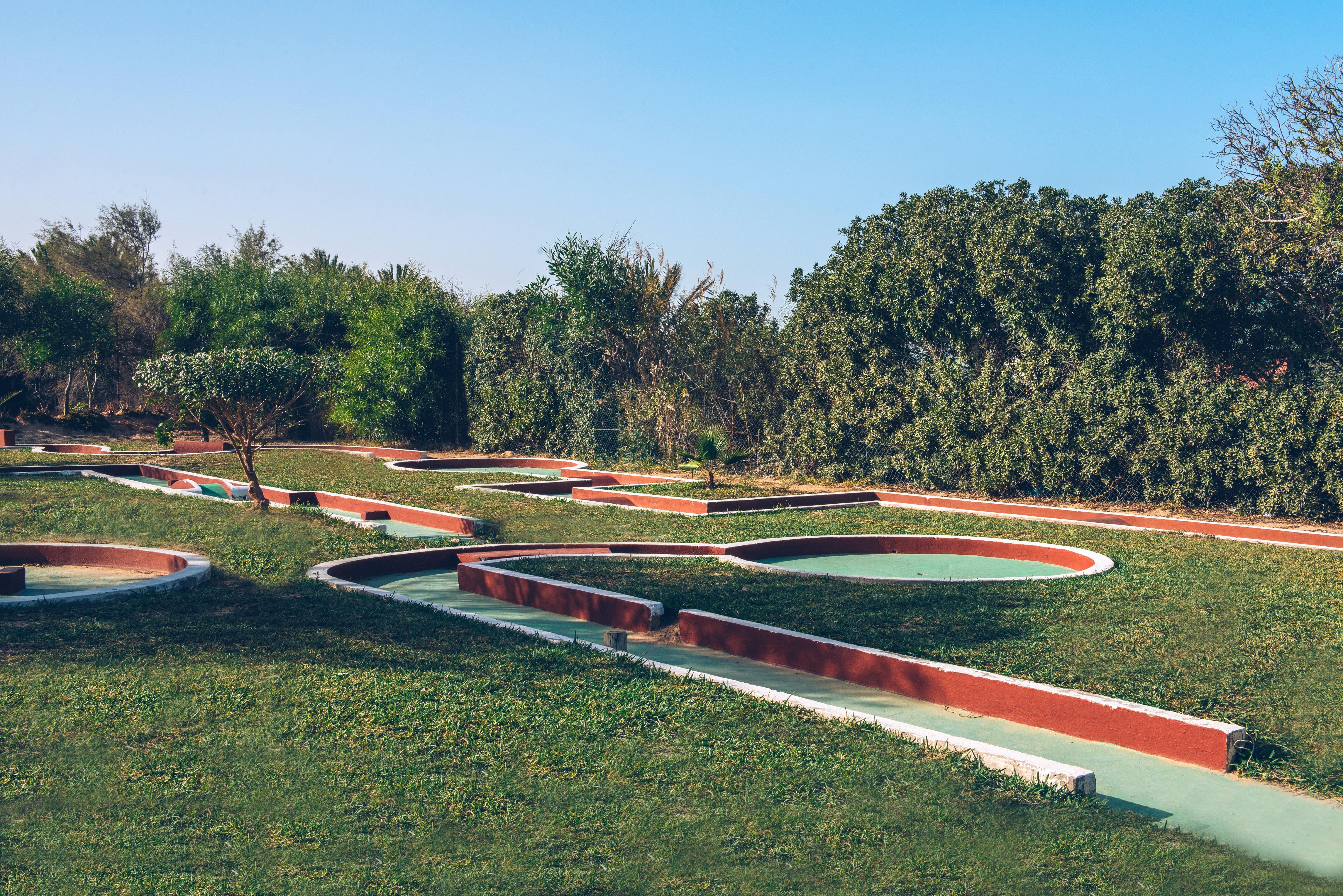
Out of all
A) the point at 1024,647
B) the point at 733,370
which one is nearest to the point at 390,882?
the point at 1024,647

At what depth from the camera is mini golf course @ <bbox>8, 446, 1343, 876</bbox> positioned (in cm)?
449

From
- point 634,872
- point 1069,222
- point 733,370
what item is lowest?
point 634,872

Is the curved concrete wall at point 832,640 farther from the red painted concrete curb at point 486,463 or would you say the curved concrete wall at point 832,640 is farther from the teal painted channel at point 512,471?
the red painted concrete curb at point 486,463

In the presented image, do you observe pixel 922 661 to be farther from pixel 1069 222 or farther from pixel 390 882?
pixel 1069 222

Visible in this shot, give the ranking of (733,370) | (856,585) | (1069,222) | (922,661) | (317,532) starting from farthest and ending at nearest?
(733,370) → (1069,222) → (317,532) → (856,585) → (922,661)

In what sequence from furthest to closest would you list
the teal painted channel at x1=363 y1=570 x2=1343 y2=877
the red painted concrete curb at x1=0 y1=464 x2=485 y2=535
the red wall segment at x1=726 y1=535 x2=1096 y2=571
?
the red painted concrete curb at x1=0 y1=464 x2=485 y2=535 < the red wall segment at x1=726 y1=535 x2=1096 y2=571 < the teal painted channel at x1=363 y1=570 x2=1343 y2=877

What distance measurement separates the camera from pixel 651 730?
16.4ft

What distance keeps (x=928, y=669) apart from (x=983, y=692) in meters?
0.36

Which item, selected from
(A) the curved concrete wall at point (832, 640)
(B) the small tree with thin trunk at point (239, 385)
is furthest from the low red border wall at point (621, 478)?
(A) the curved concrete wall at point (832, 640)

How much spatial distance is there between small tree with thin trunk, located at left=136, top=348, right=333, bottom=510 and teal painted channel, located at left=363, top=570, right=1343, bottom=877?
806 centimetres

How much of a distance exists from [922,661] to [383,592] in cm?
459

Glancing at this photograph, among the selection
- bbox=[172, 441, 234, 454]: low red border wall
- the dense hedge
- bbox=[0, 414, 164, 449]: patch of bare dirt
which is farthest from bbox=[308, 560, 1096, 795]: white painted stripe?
bbox=[0, 414, 164, 449]: patch of bare dirt

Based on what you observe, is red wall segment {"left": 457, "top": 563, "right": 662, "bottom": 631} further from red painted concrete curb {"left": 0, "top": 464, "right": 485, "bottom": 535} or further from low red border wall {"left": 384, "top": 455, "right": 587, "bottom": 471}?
low red border wall {"left": 384, "top": 455, "right": 587, "bottom": 471}

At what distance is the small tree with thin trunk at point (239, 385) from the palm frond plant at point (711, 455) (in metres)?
6.66
